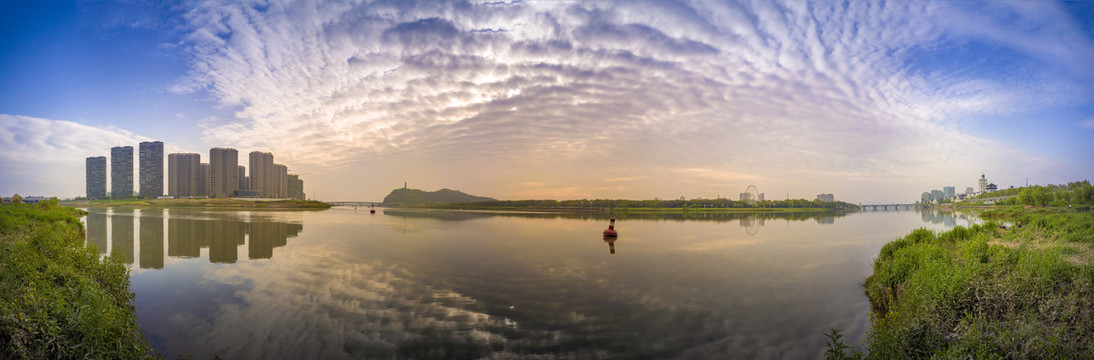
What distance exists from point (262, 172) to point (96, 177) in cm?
3919

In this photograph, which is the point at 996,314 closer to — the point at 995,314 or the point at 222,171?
the point at 995,314

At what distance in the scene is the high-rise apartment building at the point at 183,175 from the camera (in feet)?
361

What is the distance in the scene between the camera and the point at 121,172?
98.4 meters

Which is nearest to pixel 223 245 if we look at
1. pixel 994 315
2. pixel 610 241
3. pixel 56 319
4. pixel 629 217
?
pixel 56 319

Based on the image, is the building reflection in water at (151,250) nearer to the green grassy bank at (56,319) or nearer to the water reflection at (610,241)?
the green grassy bank at (56,319)

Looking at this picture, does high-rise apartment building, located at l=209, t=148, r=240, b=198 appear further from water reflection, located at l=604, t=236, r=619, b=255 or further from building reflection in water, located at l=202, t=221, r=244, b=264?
water reflection, located at l=604, t=236, r=619, b=255

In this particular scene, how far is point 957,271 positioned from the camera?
29.4ft

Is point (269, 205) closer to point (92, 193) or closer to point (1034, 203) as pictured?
point (92, 193)

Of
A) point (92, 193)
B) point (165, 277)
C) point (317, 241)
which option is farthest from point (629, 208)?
point (92, 193)

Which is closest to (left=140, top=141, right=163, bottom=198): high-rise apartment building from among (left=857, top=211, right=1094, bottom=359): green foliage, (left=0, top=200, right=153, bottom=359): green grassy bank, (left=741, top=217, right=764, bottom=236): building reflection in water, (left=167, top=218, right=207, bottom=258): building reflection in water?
(left=167, top=218, right=207, bottom=258): building reflection in water

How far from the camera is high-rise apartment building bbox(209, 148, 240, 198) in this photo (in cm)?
11688

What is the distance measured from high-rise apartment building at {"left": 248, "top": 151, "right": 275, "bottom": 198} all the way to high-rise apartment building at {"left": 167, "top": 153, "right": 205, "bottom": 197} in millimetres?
16254

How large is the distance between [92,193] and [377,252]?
125875mm

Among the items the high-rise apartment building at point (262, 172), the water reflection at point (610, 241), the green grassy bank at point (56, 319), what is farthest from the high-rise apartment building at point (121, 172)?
the water reflection at point (610, 241)
